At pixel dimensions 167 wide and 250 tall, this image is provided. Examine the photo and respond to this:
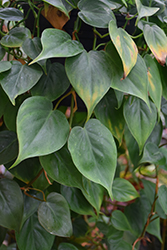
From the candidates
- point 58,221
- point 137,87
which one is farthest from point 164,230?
point 137,87

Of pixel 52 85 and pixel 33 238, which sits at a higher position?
pixel 52 85

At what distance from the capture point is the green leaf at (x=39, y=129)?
33cm

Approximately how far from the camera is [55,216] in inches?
18.8

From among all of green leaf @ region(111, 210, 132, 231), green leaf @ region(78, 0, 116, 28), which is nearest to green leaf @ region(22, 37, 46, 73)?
green leaf @ region(78, 0, 116, 28)

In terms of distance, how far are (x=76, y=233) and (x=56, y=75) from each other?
2.00 ft

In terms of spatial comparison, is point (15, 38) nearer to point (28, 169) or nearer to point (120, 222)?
point (28, 169)

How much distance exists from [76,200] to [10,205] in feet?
0.62

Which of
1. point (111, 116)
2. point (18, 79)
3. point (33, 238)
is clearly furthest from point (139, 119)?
point (33, 238)

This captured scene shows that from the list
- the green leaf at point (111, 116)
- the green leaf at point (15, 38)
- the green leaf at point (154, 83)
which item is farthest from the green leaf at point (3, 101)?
the green leaf at point (154, 83)

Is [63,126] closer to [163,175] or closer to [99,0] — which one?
[99,0]

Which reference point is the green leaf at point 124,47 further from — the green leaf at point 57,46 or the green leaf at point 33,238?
the green leaf at point 33,238

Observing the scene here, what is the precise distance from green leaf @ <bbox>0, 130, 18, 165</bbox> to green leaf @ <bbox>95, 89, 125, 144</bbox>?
21cm

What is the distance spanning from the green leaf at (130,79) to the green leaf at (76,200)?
13.0 inches

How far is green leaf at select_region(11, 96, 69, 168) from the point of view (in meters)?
0.33
